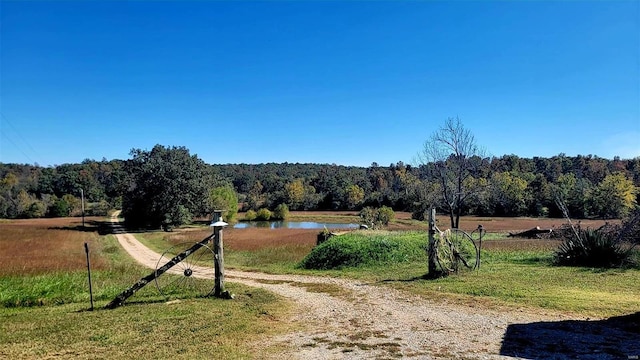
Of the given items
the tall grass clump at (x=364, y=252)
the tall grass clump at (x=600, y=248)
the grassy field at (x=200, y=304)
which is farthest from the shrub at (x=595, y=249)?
the tall grass clump at (x=364, y=252)

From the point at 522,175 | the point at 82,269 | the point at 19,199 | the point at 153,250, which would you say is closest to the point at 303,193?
the point at 522,175

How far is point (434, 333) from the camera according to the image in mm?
8617

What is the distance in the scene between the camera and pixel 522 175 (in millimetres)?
→ 98875

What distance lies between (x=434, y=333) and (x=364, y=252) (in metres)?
12.0

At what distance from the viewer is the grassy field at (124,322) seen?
805cm

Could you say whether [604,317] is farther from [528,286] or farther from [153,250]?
[153,250]

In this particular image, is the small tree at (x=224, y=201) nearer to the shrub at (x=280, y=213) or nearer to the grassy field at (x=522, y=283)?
the shrub at (x=280, y=213)

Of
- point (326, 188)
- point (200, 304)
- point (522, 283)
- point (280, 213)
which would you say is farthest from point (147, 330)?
point (326, 188)

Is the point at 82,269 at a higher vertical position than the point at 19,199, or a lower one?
lower

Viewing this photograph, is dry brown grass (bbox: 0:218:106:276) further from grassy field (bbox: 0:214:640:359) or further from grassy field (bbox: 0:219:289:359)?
grassy field (bbox: 0:219:289:359)

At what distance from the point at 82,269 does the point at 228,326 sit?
14222 mm

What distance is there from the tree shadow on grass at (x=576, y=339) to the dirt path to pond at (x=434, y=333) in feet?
0.05

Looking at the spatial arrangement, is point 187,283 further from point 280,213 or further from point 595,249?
point 280,213

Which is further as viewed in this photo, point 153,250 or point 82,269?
point 153,250
